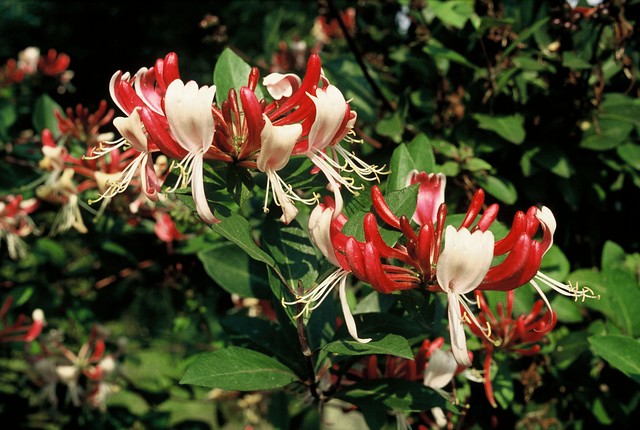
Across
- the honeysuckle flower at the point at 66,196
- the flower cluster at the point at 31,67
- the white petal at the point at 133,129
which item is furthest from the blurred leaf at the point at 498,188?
the flower cluster at the point at 31,67

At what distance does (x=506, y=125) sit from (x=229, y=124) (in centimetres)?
71

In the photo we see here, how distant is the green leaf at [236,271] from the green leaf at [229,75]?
0.27 meters

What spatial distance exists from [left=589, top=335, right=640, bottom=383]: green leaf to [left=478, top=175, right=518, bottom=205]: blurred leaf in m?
0.35

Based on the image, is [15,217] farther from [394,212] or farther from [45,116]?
[394,212]

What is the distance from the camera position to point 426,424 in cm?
123

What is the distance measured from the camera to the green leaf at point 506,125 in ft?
3.89

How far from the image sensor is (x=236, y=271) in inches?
39.3

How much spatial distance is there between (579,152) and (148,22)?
607 centimetres

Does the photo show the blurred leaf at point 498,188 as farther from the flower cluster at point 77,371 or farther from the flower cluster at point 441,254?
the flower cluster at point 77,371

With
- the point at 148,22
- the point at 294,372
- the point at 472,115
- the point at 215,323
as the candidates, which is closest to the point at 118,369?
the point at 215,323

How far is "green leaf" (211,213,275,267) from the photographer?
0.65 meters

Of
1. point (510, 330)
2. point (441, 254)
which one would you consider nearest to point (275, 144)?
point (441, 254)

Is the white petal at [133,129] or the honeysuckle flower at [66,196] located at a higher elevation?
the white petal at [133,129]

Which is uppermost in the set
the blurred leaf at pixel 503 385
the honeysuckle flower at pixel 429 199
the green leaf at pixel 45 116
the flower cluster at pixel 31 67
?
the honeysuckle flower at pixel 429 199
